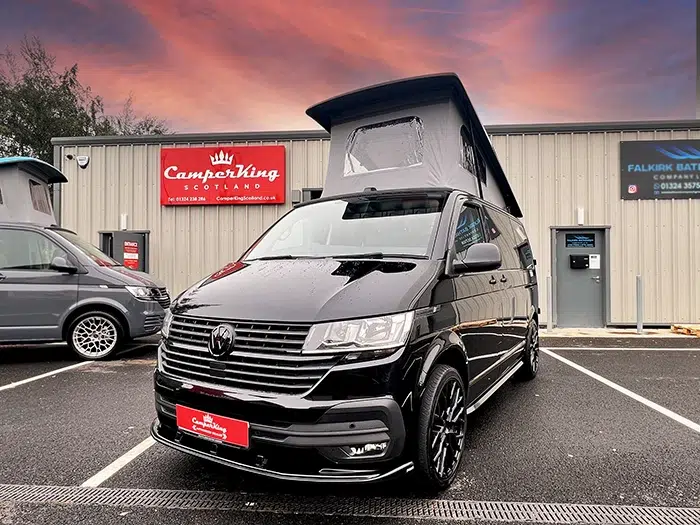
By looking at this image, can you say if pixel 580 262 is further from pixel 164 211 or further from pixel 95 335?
pixel 164 211

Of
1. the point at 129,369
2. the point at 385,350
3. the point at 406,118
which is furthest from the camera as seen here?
the point at 129,369

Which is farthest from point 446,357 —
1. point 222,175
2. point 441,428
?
point 222,175

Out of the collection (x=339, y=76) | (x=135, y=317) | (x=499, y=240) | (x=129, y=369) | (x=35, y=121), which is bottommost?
(x=129, y=369)

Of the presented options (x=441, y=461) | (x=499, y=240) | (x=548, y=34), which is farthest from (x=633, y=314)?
(x=441, y=461)

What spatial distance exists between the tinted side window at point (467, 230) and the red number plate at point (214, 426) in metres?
1.71

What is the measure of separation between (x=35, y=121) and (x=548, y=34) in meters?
26.2

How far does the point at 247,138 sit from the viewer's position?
11.0m

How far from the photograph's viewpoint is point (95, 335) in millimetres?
6566

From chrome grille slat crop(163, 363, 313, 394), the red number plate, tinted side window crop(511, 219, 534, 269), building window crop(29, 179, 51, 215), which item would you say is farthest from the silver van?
tinted side window crop(511, 219, 534, 269)

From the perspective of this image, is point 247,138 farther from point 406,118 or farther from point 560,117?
point 560,117

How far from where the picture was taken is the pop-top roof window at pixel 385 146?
4.93 m

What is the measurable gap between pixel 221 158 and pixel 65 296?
5.49 m

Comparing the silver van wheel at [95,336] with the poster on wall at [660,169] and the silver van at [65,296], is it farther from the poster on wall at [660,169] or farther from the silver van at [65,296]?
the poster on wall at [660,169]

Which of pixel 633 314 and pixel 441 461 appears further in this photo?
pixel 633 314
